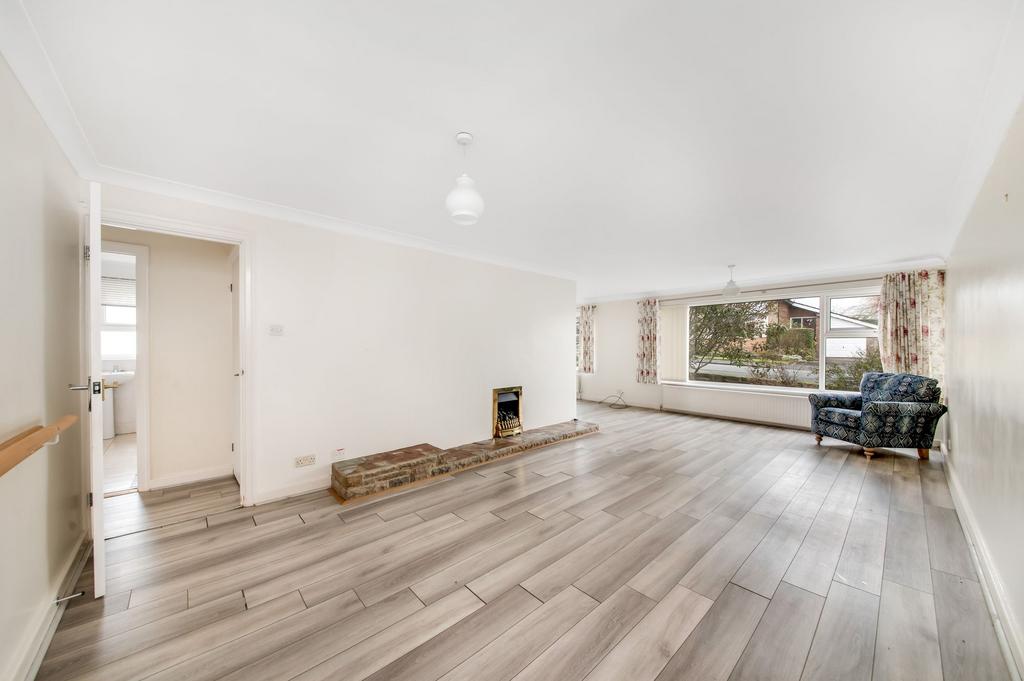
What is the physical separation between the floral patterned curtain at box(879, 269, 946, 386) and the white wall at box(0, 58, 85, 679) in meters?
7.67

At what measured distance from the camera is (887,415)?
13.4 ft

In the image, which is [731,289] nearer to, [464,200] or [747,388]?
[747,388]

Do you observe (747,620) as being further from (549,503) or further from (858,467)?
(858,467)

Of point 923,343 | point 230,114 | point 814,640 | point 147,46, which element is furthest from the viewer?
point 923,343

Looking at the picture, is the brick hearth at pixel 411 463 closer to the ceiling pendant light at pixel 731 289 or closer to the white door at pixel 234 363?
the white door at pixel 234 363

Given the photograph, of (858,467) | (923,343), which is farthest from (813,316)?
(858,467)

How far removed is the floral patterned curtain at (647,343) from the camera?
709 centimetres

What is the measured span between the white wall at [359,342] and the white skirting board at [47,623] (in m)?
0.93

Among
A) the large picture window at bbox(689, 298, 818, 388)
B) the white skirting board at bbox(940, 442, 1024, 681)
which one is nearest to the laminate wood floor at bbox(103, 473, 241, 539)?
the white skirting board at bbox(940, 442, 1024, 681)

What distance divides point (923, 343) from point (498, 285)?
540 centimetres

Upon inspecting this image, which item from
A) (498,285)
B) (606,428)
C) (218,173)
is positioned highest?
(218,173)

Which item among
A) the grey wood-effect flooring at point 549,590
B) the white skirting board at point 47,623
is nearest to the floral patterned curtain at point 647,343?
the grey wood-effect flooring at point 549,590

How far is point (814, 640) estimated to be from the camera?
158 cm

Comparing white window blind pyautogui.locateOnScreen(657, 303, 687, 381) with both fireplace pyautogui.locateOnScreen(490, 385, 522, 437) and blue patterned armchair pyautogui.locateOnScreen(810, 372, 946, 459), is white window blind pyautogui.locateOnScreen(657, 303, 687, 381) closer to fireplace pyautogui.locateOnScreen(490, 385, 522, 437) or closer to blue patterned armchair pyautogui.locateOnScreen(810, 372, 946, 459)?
blue patterned armchair pyautogui.locateOnScreen(810, 372, 946, 459)
